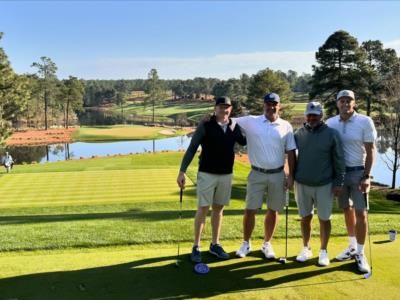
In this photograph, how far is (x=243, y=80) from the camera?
127 m

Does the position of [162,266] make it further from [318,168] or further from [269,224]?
[318,168]

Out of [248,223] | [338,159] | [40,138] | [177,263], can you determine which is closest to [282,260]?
[248,223]

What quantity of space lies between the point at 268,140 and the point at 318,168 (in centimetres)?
70

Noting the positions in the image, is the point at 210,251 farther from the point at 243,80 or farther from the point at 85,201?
the point at 243,80

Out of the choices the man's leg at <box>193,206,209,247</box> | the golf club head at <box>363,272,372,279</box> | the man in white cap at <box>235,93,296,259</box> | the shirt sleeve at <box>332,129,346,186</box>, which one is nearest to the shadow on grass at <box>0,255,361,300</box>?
the golf club head at <box>363,272,372,279</box>

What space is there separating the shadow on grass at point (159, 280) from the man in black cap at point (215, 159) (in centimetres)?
49

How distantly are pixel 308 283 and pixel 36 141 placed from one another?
66.8 metres

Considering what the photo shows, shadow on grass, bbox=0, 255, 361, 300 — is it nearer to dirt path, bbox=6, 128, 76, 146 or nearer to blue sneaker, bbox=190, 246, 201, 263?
blue sneaker, bbox=190, 246, 201, 263

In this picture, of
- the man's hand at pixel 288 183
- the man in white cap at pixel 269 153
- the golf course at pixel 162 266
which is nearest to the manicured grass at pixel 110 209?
the golf course at pixel 162 266

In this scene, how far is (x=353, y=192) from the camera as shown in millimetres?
5684

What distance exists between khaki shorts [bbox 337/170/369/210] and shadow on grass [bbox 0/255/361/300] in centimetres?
77

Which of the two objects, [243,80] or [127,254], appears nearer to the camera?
[127,254]

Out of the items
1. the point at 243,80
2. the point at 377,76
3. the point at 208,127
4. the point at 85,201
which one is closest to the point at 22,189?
the point at 85,201

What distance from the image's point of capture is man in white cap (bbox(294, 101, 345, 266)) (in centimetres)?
543
